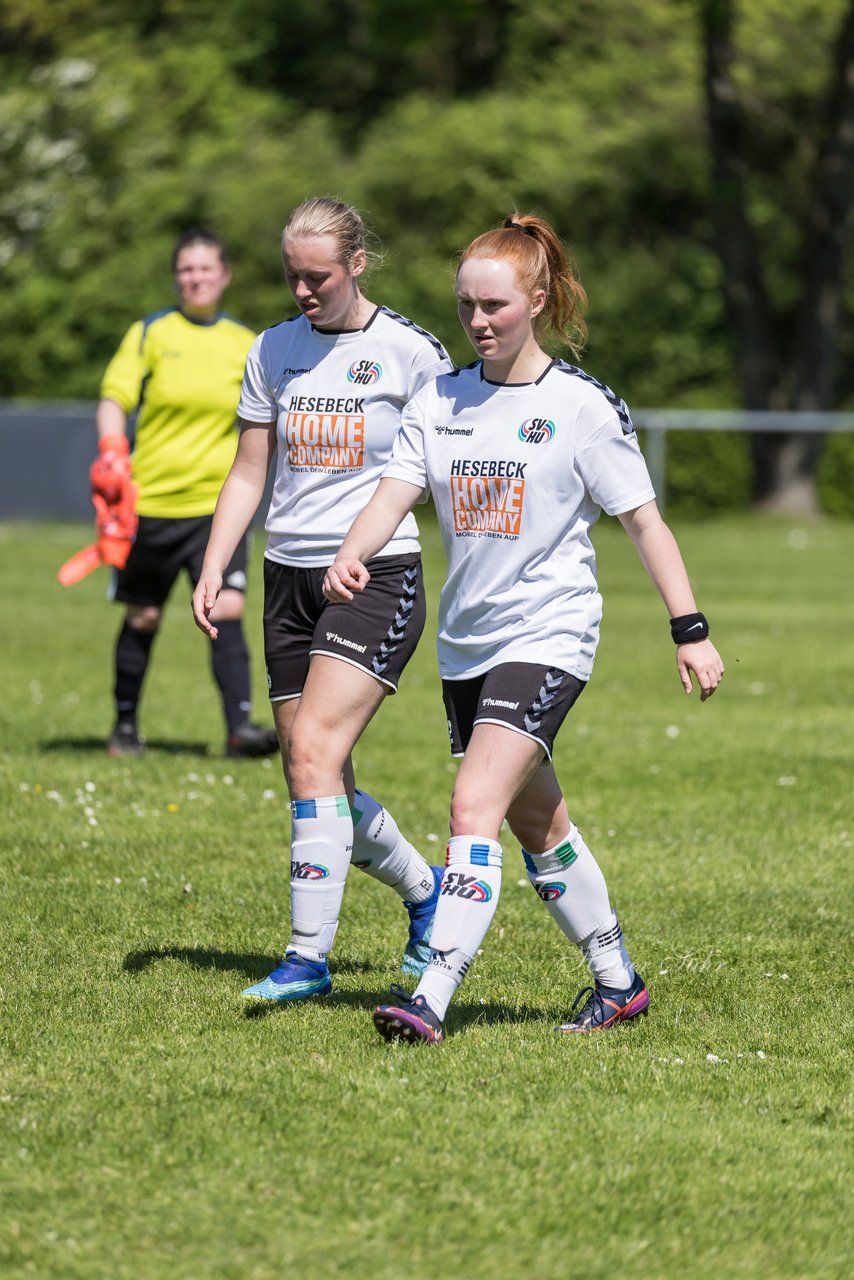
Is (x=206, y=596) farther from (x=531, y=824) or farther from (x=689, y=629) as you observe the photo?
(x=689, y=629)

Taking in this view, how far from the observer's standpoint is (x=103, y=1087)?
14.4 ft

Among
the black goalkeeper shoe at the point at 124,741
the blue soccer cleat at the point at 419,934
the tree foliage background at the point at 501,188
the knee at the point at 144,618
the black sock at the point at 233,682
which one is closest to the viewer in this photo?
the blue soccer cleat at the point at 419,934

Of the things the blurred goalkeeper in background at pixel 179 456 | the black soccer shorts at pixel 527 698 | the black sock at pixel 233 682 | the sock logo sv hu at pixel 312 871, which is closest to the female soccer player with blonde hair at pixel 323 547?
the sock logo sv hu at pixel 312 871

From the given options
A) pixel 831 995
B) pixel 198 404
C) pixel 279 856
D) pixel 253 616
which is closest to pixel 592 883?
pixel 831 995

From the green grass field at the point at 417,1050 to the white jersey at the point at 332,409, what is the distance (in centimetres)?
137

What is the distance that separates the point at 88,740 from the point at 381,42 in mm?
20422

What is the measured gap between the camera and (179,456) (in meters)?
9.33

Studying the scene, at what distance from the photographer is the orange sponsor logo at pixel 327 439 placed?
17.7ft

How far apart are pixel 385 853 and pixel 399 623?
0.77 metres

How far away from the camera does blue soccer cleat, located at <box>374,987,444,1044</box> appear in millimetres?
4641

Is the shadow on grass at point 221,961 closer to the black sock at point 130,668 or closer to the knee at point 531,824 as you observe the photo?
the knee at point 531,824

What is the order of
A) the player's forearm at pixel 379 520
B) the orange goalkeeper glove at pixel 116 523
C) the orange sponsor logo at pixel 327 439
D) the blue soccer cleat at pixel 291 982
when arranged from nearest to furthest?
the player's forearm at pixel 379 520, the blue soccer cleat at pixel 291 982, the orange sponsor logo at pixel 327 439, the orange goalkeeper glove at pixel 116 523

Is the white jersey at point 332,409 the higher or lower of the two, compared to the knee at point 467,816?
higher

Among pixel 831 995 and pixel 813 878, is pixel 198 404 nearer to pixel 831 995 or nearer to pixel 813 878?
pixel 813 878
